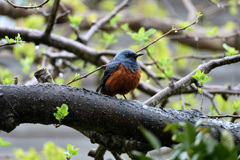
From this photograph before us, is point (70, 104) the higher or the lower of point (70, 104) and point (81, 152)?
the lower

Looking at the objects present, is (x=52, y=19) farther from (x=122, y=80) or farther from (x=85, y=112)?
(x=85, y=112)

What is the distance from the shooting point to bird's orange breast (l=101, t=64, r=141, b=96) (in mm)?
2975

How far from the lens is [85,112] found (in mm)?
1856

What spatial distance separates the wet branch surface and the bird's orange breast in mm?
887

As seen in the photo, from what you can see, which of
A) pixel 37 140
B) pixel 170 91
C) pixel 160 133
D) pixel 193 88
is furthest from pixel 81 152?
pixel 160 133

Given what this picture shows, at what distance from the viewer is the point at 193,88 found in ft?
11.5

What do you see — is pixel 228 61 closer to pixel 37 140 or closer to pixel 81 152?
pixel 81 152

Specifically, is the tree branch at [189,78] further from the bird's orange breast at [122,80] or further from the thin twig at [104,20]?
the thin twig at [104,20]

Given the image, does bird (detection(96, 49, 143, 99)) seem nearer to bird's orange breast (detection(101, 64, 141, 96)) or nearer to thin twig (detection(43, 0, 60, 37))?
bird's orange breast (detection(101, 64, 141, 96))

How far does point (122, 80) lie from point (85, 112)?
1.16 meters

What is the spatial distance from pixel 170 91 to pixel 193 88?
85cm

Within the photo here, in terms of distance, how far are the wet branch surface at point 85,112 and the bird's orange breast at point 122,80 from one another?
0.89 meters

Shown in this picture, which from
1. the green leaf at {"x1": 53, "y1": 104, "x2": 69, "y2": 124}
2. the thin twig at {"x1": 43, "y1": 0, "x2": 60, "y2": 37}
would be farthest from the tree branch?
the thin twig at {"x1": 43, "y1": 0, "x2": 60, "y2": 37}

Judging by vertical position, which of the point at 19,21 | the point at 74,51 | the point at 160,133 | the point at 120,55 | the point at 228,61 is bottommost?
the point at 160,133
